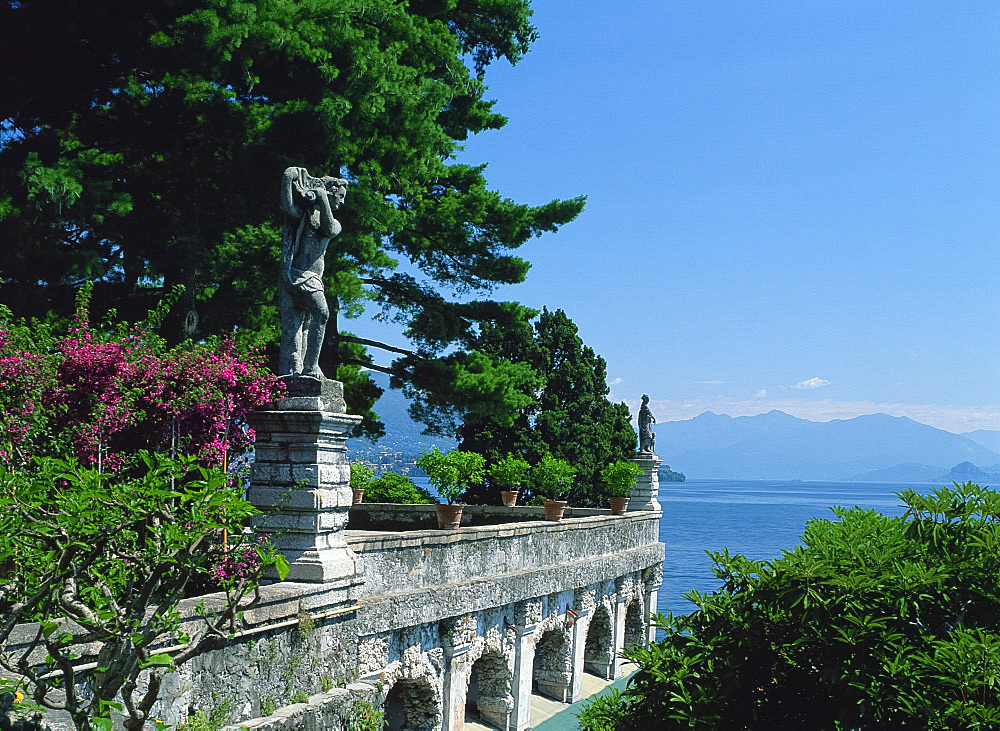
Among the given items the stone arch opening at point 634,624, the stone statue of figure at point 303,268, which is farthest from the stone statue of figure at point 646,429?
the stone statue of figure at point 303,268

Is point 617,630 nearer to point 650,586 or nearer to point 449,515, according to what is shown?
point 650,586

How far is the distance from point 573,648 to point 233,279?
10.9 meters

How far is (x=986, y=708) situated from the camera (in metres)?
4.95

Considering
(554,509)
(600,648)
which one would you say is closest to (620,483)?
(600,648)

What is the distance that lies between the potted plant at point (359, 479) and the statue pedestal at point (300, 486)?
1140 cm

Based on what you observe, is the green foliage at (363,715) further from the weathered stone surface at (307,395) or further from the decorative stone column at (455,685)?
the decorative stone column at (455,685)

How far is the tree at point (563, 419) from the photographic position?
38906 millimetres

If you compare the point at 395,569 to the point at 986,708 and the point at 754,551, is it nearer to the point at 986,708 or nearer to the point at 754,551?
the point at 986,708

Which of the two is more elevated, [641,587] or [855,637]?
[855,637]

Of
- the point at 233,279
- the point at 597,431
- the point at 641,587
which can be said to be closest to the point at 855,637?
the point at 233,279

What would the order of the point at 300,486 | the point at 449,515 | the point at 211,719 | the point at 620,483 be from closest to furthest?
the point at 211,719
the point at 300,486
the point at 449,515
the point at 620,483

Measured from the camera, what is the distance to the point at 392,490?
2431 centimetres

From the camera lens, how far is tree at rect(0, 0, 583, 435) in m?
15.4

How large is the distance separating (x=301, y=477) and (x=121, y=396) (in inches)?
82.0
